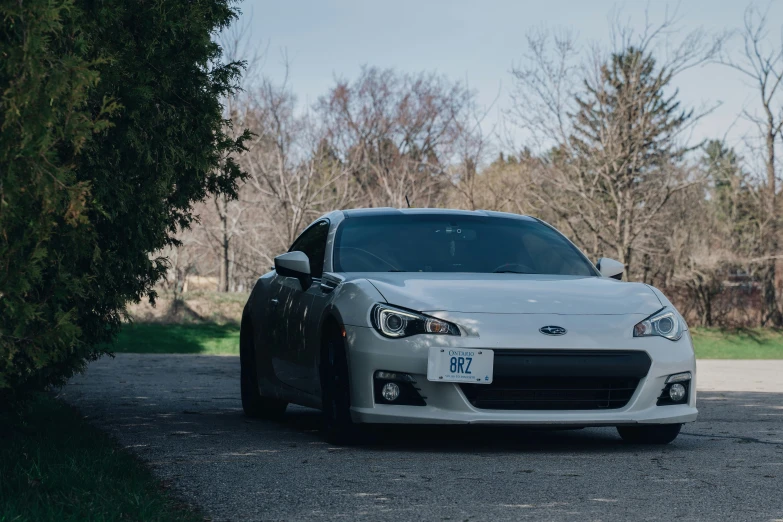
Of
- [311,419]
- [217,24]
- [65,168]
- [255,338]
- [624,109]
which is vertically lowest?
[311,419]

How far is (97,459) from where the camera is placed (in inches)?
240

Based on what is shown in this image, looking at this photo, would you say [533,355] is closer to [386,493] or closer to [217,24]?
[386,493]

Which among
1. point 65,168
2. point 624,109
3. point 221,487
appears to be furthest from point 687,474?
point 624,109

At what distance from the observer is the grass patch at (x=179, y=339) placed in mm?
24472

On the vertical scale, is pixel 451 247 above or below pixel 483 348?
above

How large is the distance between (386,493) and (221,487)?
0.83 metres

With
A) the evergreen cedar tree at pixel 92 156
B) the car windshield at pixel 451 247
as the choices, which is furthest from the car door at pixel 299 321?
the evergreen cedar tree at pixel 92 156

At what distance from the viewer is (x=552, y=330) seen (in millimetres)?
6773

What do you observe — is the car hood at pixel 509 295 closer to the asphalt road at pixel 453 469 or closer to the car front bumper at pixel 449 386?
the car front bumper at pixel 449 386

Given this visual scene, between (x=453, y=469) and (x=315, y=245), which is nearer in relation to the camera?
(x=453, y=469)

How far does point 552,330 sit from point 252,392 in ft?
11.5

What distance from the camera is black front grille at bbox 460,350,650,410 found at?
6699 mm

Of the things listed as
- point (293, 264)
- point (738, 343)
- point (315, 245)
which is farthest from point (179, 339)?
point (293, 264)

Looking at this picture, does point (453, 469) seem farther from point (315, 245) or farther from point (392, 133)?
point (392, 133)
